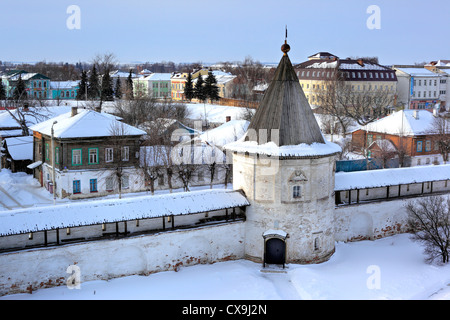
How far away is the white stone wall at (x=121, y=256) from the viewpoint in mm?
15781

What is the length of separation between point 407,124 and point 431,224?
58.2 ft

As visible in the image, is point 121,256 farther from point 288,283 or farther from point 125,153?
point 125,153

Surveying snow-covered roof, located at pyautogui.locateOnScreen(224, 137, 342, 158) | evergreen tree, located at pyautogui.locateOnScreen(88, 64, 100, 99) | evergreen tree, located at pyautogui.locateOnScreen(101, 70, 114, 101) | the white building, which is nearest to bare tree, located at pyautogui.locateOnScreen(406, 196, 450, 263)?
snow-covered roof, located at pyautogui.locateOnScreen(224, 137, 342, 158)

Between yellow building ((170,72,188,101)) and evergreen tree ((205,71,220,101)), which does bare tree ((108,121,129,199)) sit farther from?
→ yellow building ((170,72,188,101))

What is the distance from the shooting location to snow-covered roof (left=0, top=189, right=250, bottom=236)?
15910 mm

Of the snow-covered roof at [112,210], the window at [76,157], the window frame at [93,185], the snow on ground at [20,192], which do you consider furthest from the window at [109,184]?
the snow-covered roof at [112,210]

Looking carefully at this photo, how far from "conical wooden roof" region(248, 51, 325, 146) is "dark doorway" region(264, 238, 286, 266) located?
13.1 ft

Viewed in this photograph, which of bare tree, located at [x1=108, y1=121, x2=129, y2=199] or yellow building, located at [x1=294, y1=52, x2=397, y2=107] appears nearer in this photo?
bare tree, located at [x1=108, y1=121, x2=129, y2=199]

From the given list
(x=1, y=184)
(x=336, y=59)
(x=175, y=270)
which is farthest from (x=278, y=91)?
(x=336, y=59)

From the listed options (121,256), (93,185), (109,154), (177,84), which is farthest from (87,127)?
(177,84)

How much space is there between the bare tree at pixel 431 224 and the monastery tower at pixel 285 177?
15.3 ft

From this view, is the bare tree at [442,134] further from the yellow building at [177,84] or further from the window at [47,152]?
the yellow building at [177,84]

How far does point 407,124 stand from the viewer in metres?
36.6
